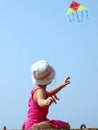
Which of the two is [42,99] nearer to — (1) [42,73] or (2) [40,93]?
(2) [40,93]

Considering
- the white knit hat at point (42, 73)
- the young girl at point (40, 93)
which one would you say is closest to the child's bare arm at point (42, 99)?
the young girl at point (40, 93)

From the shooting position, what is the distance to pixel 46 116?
19.7 feet

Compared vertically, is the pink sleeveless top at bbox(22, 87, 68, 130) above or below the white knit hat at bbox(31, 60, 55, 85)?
below

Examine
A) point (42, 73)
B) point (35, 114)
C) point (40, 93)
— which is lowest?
point (35, 114)

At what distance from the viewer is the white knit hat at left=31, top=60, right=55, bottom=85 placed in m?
5.59

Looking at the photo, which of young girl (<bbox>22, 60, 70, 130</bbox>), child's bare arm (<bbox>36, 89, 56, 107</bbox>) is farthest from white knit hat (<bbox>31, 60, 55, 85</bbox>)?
child's bare arm (<bbox>36, 89, 56, 107</bbox>)

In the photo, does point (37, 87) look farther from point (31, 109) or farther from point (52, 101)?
point (52, 101)

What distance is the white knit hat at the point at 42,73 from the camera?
559cm

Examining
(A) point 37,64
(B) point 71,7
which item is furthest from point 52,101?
(B) point 71,7

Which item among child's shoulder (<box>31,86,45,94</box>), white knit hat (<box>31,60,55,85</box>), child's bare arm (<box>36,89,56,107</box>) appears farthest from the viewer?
child's shoulder (<box>31,86,45,94</box>)

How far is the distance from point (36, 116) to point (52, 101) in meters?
0.90

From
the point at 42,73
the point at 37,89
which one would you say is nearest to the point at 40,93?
the point at 37,89

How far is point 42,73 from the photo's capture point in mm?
5684

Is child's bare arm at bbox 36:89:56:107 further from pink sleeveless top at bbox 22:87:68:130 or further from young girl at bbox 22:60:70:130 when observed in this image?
pink sleeveless top at bbox 22:87:68:130
